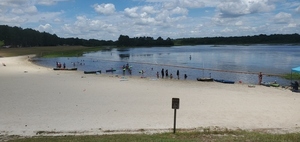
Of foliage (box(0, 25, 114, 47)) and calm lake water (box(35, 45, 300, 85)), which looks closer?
calm lake water (box(35, 45, 300, 85))

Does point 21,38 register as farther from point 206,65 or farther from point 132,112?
point 132,112

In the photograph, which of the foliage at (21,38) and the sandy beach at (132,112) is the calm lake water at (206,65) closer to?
the sandy beach at (132,112)

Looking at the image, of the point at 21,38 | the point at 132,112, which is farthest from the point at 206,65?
the point at 21,38

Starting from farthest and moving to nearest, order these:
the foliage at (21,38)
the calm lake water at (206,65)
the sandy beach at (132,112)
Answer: the foliage at (21,38) → the calm lake water at (206,65) → the sandy beach at (132,112)

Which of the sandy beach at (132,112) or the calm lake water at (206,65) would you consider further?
the calm lake water at (206,65)

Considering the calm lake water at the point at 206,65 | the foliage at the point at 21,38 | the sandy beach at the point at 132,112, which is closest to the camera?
the sandy beach at the point at 132,112

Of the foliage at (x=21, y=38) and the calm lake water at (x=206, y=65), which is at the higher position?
the foliage at (x=21, y=38)

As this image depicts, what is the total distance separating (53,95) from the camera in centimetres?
2309

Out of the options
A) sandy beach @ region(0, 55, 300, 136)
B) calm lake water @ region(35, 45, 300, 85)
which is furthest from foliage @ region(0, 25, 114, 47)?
sandy beach @ region(0, 55, 300, 136)

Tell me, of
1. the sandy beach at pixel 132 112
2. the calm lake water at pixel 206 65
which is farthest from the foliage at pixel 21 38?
the sandy beach at pixel 132 112

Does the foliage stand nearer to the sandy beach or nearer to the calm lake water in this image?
the calm lake water

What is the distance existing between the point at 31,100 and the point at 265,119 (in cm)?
1558

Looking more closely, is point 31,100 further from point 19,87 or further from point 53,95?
point 19,87

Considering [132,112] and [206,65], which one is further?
[206,65]
